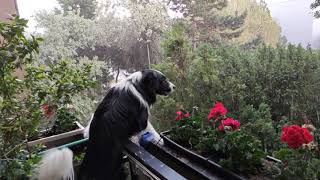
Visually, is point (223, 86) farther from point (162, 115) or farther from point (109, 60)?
point (109, 60)

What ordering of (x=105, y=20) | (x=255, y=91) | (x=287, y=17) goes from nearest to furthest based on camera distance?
(x=255, y=91) → (x=287, y=17) → (x=105, y=20)

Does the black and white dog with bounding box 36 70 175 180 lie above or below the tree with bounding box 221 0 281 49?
below

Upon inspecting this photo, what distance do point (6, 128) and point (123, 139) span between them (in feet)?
1.77

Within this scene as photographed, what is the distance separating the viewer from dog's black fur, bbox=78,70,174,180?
128 cm

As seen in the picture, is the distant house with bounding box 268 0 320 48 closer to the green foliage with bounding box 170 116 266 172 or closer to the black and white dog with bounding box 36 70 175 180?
the black and white dog with bounding box 36 70 175 180

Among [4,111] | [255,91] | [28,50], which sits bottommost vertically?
[255,91]

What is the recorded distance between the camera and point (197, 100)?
6.47 feet

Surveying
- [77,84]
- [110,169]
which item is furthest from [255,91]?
[77,84]

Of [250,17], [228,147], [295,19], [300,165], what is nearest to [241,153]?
[228,147]

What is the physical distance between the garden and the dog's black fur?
0.18 metres

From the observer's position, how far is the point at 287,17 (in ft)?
9.30

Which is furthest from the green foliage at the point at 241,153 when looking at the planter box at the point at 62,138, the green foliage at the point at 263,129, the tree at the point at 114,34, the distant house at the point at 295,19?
the tree at the point at 114,34

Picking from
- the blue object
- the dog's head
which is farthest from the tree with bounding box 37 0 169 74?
the blue object

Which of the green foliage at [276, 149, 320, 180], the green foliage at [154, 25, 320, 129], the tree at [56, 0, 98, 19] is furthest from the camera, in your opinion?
the tree at [56, 0, 98, 19]
